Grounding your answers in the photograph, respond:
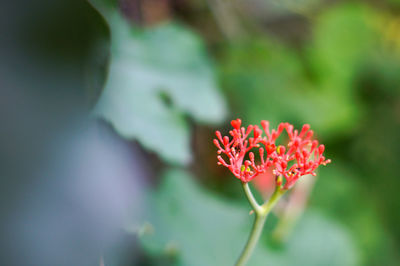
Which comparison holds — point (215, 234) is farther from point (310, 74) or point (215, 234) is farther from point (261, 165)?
point (310, 74)

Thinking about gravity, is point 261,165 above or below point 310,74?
below

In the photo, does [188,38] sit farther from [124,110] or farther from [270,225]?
[270,225]

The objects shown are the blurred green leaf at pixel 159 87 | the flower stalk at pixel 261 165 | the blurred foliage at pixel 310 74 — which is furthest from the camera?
the blurred foliage at pixel 310 74

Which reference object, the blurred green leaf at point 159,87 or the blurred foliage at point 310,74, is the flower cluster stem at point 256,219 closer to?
the blurred green leaf at point 159,87

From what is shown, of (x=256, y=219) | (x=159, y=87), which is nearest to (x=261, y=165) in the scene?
(x=256, y=219)

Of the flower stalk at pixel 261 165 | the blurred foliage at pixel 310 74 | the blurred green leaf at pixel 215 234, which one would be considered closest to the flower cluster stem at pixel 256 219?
the flower stalk at pixel 261 165

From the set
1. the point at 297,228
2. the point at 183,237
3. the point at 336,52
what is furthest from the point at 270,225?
the point at 336,52

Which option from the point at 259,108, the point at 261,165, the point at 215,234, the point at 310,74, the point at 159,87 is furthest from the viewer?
the point at 310,74

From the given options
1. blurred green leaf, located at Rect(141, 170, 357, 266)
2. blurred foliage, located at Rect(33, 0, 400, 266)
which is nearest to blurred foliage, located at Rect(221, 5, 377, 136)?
blurred foliage, located at Rect(33, 0, 400, 266)
